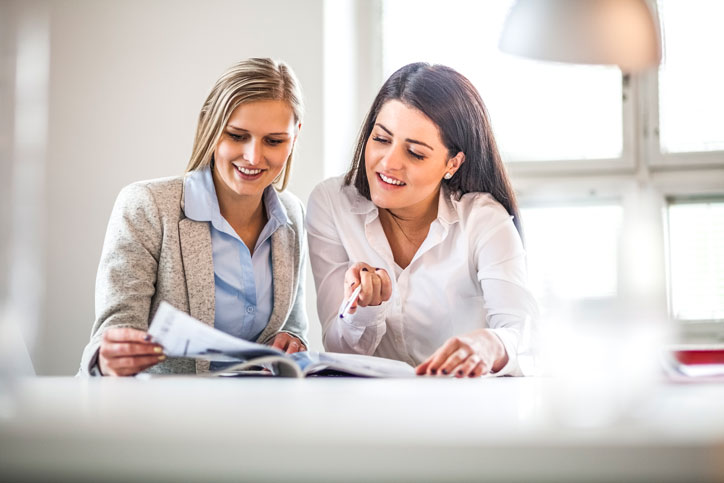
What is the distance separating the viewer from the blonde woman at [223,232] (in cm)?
156

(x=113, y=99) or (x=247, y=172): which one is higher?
(x=113, y=99)

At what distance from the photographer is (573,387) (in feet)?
1.90

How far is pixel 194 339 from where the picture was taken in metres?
1.05

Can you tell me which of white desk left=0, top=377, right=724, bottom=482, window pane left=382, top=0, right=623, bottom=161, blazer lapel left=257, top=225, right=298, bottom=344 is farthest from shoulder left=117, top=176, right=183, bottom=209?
window pane left=382, top=0, right=623, bottom=161

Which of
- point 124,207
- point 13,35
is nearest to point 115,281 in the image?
point 124,207

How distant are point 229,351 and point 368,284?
17.7 inches

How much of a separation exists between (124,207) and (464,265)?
0.76m

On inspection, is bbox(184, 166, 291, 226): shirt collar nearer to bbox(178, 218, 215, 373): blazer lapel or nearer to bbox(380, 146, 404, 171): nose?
bbox(178, 218, 215, 373): blazer lapel

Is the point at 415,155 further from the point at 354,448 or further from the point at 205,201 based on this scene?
the point at 354,448

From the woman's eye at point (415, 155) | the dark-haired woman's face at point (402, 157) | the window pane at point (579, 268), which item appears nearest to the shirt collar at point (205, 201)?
the dark-haired woman's face at point (402, 157)

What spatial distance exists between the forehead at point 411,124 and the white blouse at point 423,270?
164 millimetres

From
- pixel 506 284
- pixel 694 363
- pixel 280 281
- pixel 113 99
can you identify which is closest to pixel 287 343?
pixel 280 281

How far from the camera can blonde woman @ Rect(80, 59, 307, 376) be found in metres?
1.56

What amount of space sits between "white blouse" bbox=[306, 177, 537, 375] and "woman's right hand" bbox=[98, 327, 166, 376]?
52 centimetres
